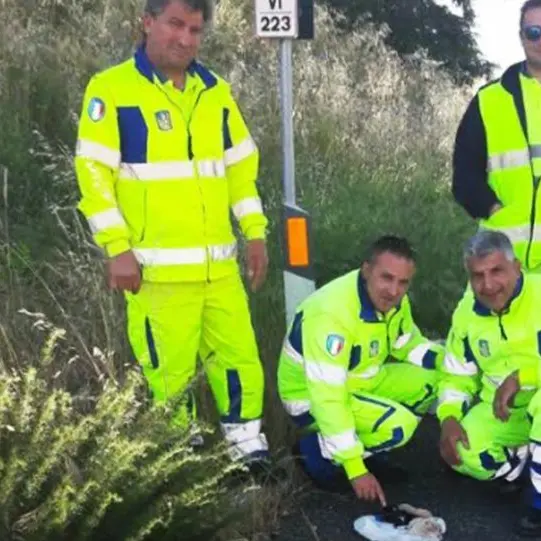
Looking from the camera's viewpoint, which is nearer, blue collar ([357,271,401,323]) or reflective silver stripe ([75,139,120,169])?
reflective silver stripe ([75,139,120,169])

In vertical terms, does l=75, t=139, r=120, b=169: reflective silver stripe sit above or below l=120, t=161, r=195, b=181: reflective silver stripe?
above

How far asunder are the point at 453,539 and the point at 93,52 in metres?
5.53

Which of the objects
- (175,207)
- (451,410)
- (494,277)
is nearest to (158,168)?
(175,207)

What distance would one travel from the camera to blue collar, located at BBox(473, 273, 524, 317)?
4449 millimetres

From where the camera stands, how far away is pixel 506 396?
4.46 meters

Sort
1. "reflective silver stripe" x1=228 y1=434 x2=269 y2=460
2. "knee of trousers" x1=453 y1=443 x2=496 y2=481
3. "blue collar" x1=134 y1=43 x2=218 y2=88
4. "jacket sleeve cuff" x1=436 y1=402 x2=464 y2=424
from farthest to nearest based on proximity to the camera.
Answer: "jacket sleeve cuff" x1=436 y1=402 x2=464 y2=424 < "knee of trousers" x1=453 y1=443 x2=496 y2=481 < "reflective silver stripe" x1=228 y1=434 x2=269 y2=460 < "blue collar" x1=134 y1=43 x2=218 y2=88

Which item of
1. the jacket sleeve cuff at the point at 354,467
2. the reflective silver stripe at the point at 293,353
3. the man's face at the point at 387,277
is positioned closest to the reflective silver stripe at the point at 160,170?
the man's face at the point at 387,277

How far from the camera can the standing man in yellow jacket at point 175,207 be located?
4.11 meters

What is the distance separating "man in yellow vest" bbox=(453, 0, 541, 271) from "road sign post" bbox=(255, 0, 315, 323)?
81 cm

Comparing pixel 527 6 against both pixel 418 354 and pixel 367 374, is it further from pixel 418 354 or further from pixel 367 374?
pixel 367 374

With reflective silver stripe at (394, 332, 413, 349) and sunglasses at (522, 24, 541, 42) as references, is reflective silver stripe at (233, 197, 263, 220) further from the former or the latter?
sunglasses at (522, 24, 541, 42)

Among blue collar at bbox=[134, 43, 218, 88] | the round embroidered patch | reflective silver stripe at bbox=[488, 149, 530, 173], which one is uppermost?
blue collar at bbox=[134, 43, 218, 88]

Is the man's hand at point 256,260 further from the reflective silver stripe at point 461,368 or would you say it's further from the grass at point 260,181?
the reflective silver stripe at point 461,368

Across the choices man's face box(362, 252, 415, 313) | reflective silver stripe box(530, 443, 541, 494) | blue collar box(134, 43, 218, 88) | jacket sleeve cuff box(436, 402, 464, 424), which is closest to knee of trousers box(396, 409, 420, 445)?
jacket sleeve cuff box(436, 402, 464, 424)
